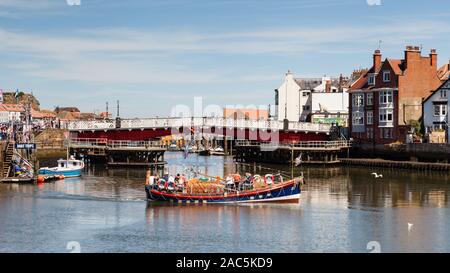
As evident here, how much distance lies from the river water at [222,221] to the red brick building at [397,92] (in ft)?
111

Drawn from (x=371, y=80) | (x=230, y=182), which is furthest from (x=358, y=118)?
(x=230, y=182)

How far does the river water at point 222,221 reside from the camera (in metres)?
44.6

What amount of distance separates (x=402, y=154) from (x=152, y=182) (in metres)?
49.1

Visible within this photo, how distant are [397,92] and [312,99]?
130 feet

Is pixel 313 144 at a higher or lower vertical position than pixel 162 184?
higher

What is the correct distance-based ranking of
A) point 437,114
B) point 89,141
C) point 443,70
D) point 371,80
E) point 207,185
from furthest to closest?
point 443,70, point 371,80, point 89,141, point 437,114, point 207,185

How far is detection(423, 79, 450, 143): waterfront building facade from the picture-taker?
100375 mm

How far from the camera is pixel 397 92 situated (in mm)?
107875

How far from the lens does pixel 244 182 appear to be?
61.0m

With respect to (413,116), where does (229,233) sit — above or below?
below

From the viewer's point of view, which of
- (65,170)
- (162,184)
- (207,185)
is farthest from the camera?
(65,170)

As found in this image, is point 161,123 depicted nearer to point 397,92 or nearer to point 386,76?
point 386,76

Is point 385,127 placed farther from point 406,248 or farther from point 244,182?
point 406,248

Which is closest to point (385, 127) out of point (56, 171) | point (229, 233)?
point (56, 171)
